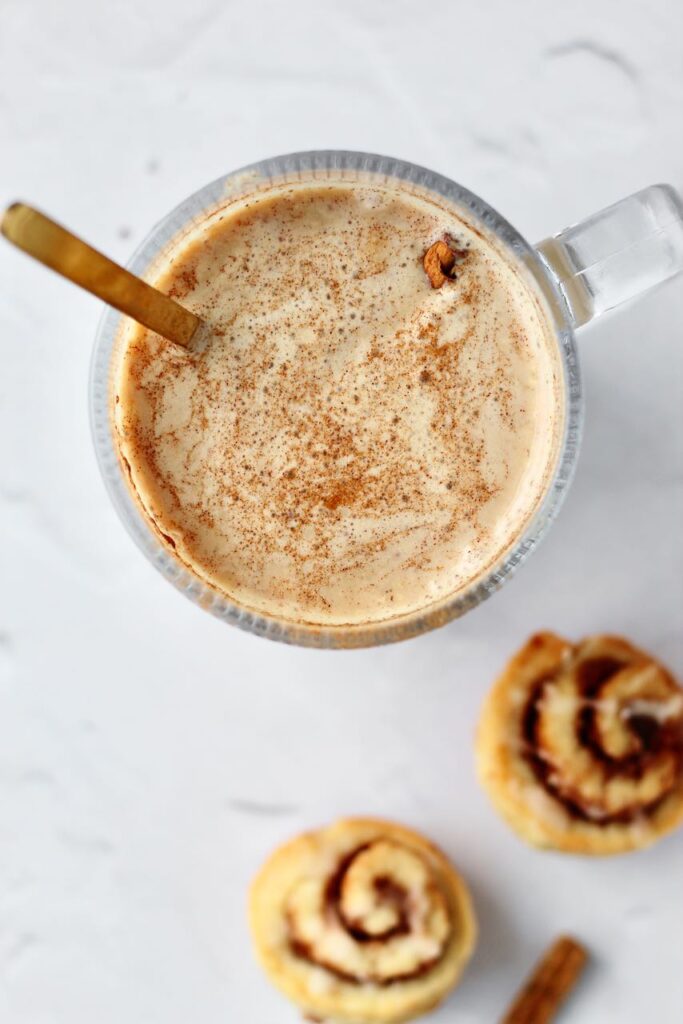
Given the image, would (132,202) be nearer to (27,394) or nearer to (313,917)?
(27,394)

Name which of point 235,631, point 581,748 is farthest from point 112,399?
point 581,748

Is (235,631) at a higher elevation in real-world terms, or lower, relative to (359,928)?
higher

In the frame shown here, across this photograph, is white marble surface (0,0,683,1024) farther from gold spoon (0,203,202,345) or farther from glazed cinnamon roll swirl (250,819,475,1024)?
gold spoon (0,203,202,345)

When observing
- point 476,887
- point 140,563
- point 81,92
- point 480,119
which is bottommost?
point 476,887

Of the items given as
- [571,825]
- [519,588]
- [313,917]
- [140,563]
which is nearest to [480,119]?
[519,588]

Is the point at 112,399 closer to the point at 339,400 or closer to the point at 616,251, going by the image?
the point at 339,400

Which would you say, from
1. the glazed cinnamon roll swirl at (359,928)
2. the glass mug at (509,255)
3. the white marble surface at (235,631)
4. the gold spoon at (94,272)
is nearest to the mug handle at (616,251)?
the glass mug at (509,255)

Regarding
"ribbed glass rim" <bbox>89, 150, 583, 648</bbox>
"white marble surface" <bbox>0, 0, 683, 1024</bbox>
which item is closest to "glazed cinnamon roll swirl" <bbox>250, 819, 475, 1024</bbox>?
"white marble surface" <bbox>0, 0, 683, 1024</bbox>
